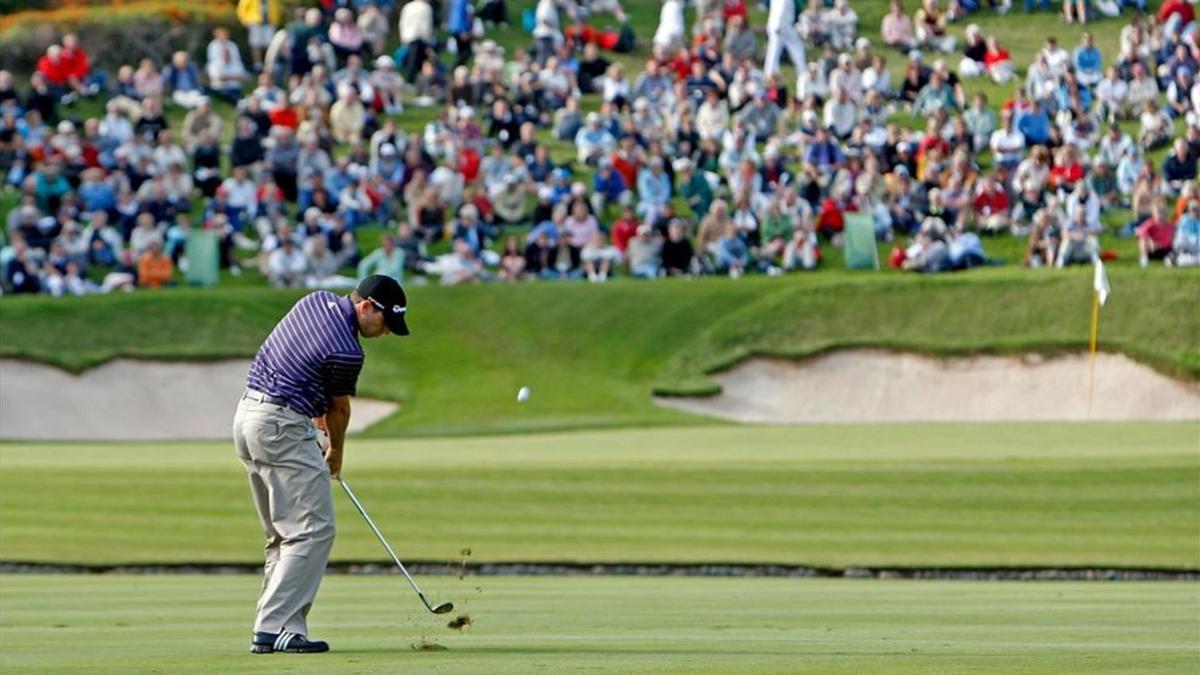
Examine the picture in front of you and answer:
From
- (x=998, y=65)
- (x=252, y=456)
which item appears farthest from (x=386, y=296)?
(x=998, y=65)

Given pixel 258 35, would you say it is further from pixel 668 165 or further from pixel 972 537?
pixel 972 537

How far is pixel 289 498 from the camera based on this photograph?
11.1 m

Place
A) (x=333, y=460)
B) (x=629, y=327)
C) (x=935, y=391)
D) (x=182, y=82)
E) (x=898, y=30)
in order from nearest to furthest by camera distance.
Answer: (x=333, y=460)
(x=935, y=391)
(x=629, y=327)
(x=182, y=82)
(x=898, y=30)

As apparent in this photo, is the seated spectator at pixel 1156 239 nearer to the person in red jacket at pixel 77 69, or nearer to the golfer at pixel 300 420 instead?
the person in red jacket at pixel 77 69

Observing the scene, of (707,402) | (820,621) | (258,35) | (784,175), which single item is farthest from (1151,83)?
(820,621)

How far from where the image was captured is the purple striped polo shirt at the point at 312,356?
1100cm

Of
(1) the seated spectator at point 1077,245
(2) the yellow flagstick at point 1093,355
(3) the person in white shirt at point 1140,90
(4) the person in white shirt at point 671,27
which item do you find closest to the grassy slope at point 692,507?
(2) the yellow flagstick at point 1093,355

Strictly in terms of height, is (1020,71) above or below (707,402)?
above

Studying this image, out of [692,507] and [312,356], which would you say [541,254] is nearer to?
[692,507]

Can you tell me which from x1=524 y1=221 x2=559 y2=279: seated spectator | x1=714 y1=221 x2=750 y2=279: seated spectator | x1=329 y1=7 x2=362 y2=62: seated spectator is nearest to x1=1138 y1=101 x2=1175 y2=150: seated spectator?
x1=714 y1=221 x2=750 y2=279: seated spectator

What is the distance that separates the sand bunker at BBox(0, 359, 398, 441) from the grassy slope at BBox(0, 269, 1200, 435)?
0.25 m

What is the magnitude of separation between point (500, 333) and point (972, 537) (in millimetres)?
14374

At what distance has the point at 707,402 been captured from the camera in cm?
3353

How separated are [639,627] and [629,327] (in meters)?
22.0
